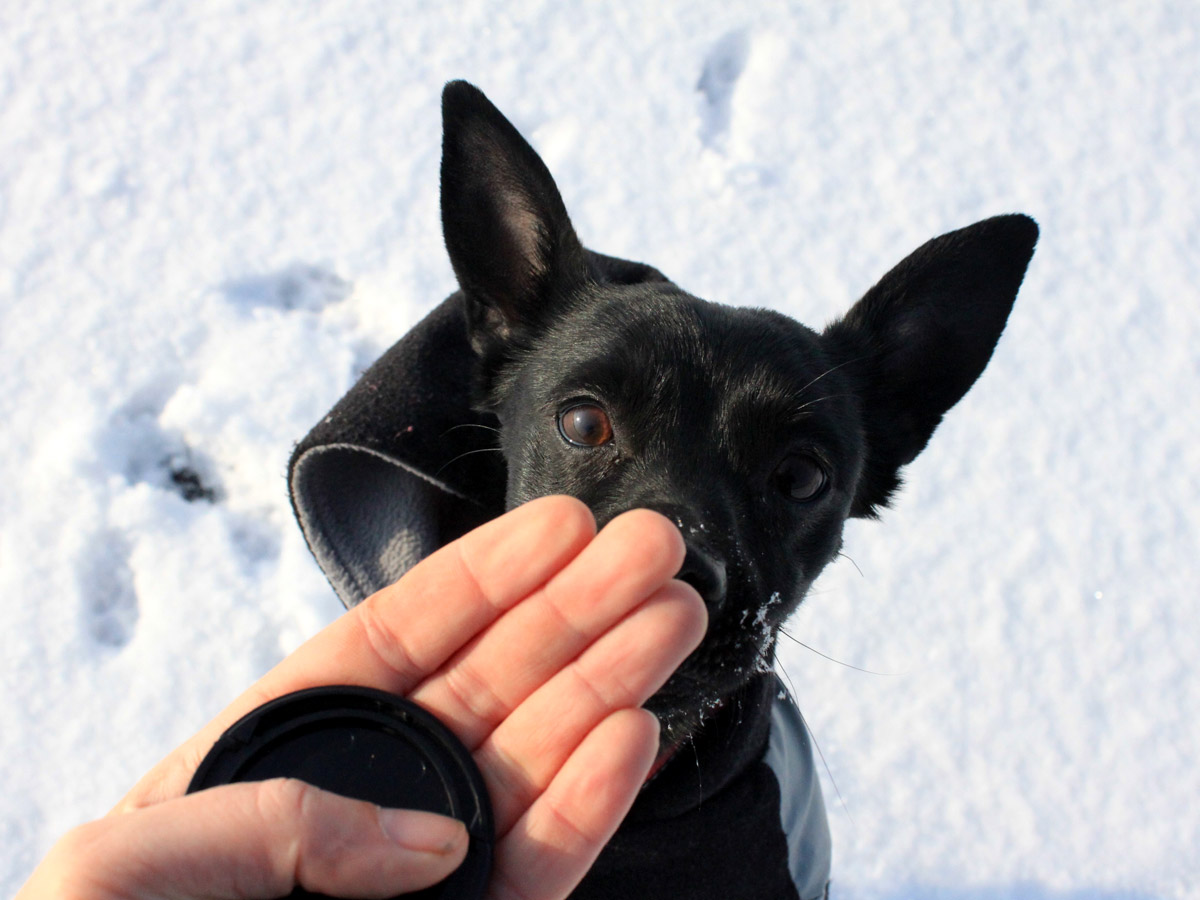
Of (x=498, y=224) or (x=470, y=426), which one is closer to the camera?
(x=498, y=224)

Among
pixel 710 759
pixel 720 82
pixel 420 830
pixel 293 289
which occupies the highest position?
pixel 720 82

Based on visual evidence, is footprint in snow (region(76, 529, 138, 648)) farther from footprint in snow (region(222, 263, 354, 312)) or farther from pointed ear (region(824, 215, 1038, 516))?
pointed ear (region(824, 215, 1038, 516))

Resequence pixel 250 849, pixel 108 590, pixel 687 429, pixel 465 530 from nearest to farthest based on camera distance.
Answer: pixel 250 849
pixel 687 429
pixel 465 530
pixel 108 590

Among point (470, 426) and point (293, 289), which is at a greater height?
point (293, 289)

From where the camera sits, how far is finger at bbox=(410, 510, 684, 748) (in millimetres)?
1358

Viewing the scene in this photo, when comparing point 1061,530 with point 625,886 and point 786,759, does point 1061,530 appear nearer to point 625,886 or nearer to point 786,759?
point 786,759

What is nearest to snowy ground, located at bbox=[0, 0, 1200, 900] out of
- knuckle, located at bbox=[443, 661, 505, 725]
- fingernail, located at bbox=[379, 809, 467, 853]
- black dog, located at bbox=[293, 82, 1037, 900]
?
black dog, located at bbox=[293, 82, 1037, 900]

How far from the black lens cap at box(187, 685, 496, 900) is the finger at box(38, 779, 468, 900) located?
0.35 feet

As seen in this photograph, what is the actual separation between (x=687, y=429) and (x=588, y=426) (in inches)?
8.5

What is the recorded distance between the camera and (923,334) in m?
2.36

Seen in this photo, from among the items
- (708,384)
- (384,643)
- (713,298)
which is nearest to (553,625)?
(384,643)

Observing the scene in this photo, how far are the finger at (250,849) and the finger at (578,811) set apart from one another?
0.18 meters

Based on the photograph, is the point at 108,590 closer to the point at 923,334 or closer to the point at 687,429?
the point at 687,429

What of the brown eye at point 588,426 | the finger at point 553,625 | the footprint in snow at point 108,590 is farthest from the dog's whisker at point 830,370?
the footprint in snow at point 108,590
